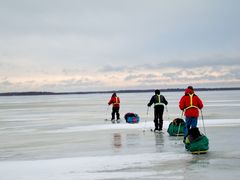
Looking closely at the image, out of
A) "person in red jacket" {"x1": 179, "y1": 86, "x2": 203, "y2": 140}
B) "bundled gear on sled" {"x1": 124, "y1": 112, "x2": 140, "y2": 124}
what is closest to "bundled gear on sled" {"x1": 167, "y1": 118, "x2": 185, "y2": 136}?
"person in red jacket" {"x1": 179, "y1": 86, "x2": 203, "y2": 140}

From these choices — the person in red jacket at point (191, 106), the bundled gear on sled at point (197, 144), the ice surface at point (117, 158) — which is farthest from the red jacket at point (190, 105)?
the bundled gear on sled at point (197, 144)

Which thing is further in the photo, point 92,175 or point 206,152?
point 206,152

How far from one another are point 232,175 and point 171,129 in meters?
6.81

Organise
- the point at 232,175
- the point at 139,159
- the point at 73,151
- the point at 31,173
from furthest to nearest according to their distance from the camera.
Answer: the point at 73,151
the point at 139,159
the point at 31,173
the point at 232,175

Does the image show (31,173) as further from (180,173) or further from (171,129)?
(171,129)

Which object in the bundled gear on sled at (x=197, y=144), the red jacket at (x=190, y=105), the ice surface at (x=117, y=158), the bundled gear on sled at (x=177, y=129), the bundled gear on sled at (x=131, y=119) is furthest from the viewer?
the bundled gear on sled at (x=131, y=119)

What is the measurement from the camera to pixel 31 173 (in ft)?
28.3

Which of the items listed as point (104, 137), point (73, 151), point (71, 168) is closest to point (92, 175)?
point (71, 168)

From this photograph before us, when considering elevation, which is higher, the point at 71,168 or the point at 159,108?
the point at 159,108

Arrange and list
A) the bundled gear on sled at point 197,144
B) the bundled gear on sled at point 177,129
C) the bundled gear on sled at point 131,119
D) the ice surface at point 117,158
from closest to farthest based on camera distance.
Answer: the ice surface at point 117,158 < the bundled gear on sled at point 197,144 < the bundled gear on sled at point 177,129 < the bundled gear on sled at point 131,119

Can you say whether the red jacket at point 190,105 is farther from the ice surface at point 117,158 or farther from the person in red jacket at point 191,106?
the ice surface at point 117,158

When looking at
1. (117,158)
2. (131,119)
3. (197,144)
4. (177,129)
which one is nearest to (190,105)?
(197,144)

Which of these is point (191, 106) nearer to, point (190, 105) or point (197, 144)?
point (190, 105)

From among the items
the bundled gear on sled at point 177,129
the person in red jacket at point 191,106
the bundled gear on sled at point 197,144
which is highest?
the person in red jacket at point 191,106
